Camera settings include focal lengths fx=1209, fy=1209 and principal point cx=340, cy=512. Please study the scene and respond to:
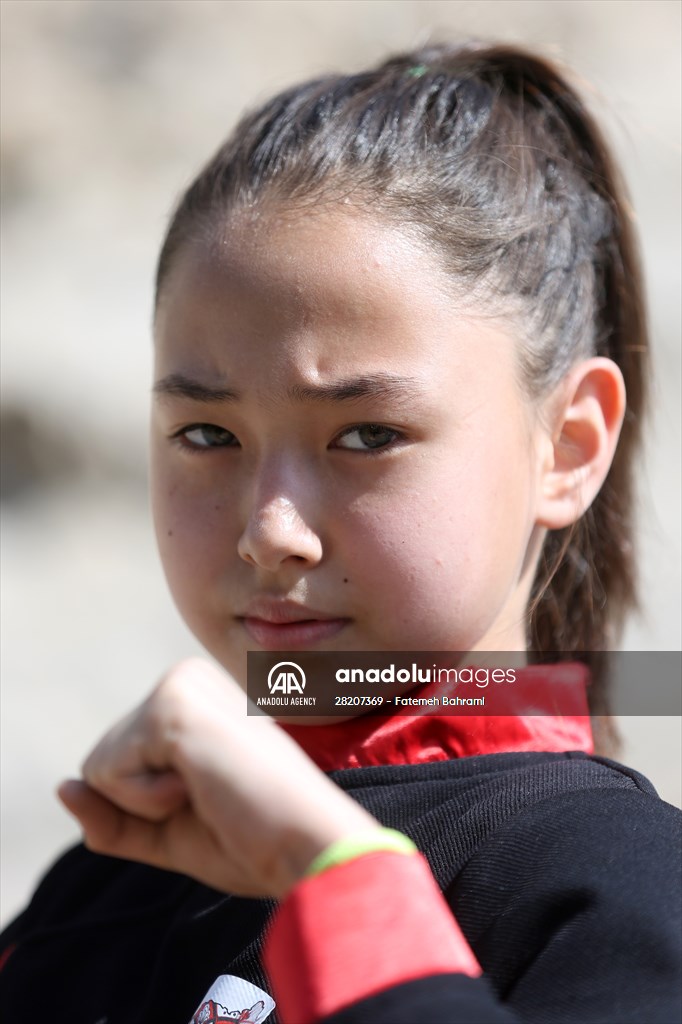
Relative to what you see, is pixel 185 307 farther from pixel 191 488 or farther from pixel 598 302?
pixel 598 302

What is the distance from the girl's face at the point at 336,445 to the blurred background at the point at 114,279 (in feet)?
4.31

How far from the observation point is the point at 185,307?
1119 mm

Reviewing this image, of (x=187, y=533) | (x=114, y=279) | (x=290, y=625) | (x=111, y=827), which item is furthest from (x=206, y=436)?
→ (x=114, y=279)

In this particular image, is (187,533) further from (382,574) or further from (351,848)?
(351,848)

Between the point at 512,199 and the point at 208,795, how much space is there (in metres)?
0.73

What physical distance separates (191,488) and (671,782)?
1641 millimetres

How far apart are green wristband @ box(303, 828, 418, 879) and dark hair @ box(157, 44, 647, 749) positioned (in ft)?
1.86

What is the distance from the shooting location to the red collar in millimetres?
1067

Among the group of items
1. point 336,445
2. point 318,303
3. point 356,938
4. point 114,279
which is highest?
point 114,279

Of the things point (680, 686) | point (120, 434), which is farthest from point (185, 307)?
point (120, 434)

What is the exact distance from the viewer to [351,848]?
69 cm

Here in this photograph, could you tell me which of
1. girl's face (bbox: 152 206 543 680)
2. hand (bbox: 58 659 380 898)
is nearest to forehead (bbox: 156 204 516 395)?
girl's face (bbox: 152 206 543 680)

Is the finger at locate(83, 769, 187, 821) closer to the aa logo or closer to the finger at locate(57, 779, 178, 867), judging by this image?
the finger at locate(57, 779, 178, 867)

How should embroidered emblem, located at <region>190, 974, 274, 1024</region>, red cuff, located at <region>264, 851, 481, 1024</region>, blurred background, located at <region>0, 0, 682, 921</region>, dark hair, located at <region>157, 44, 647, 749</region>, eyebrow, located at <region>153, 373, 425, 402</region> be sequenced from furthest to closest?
blurred background, located at <region>0, 0, 682, 921</region> < dark hair, located at <region>157, 44, 647, 749</region> < eyebrow, located at <region>153, 373, 425, 402</region> < embroidered emblem, located at <region>190, 974, 274, 1024</region> < red cuff, located at <region>264, 851, 481, 1024</region>
